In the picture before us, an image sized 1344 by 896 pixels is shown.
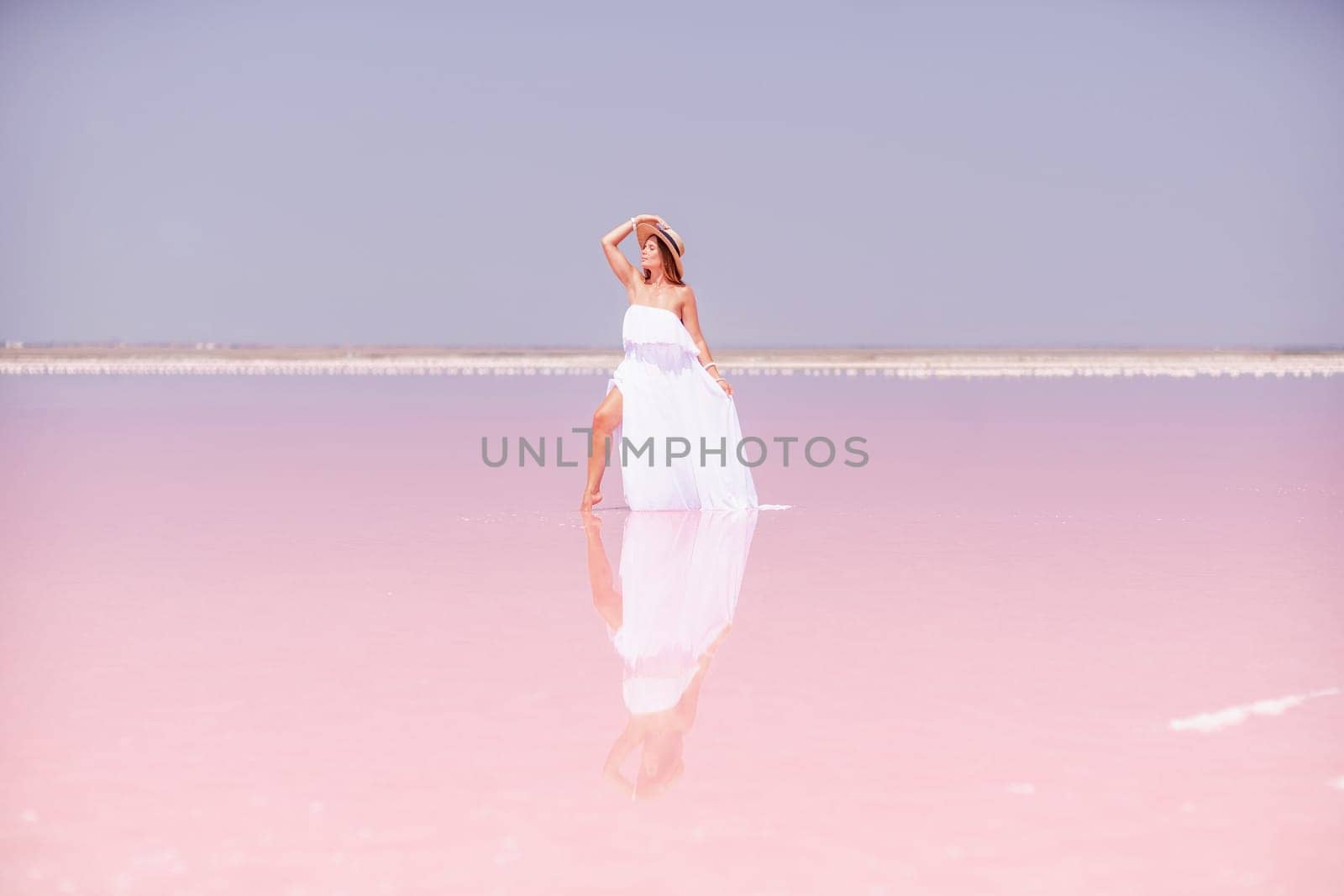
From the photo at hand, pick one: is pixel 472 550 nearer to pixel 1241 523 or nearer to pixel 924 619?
pixel 924 619

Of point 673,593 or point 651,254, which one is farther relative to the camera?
point 651,254

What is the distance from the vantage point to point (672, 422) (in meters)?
8.93

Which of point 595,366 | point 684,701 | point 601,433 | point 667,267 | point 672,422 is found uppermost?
point 667,267

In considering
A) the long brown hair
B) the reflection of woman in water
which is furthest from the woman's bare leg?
the long brown hair

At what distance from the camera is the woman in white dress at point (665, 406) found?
8.88 m

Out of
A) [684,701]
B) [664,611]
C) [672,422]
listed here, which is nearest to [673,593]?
[664,611]

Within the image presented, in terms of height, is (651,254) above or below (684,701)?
above

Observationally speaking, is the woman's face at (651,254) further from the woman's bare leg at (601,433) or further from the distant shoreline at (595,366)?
the distant shoreline at (595,366)

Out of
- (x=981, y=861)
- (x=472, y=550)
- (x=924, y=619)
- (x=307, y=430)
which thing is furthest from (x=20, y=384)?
(x=981, y=861)

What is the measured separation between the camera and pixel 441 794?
3.19 meters

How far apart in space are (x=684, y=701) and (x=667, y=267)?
207 inches

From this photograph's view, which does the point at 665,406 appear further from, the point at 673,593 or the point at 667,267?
the point at 673,593

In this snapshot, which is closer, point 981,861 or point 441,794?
point 981,861

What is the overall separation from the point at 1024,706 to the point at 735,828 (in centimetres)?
130
